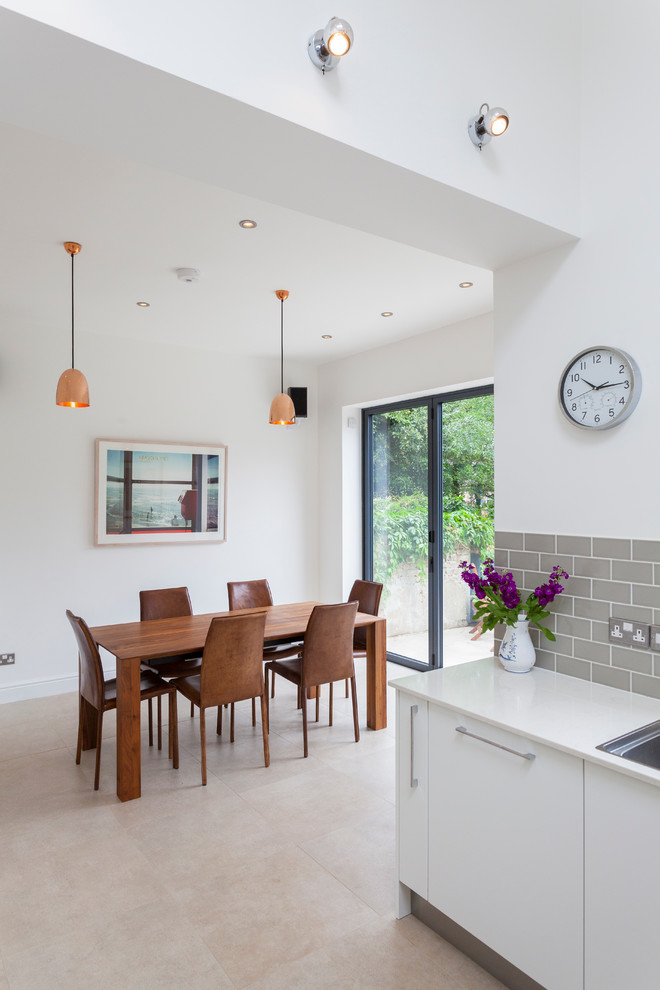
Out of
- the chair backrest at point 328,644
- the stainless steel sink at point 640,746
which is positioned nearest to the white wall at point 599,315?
the stainless steel sink at point 640,746

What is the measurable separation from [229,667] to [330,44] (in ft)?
9.00

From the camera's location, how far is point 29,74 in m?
1.39

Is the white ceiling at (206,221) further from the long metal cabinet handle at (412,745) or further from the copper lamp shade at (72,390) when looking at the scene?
the long metal cabinet handle at (412,745)

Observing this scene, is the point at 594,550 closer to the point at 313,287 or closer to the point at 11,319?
the point at 313,287

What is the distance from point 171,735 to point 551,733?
2.45 metres

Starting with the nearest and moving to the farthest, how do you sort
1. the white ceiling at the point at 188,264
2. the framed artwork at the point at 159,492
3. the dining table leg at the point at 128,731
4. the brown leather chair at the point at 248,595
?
the white ceiling at the point at 188,264 < the dining table leg at the point at 128,731 < the brown leather chair at the point at 248,595 < the framed artwork at the point at 159,492

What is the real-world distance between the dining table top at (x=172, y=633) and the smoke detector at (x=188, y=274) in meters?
2.04

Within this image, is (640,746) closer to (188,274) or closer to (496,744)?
(496,744)

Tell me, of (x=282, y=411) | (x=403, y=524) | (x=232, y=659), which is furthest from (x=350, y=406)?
(x=232, y=659)

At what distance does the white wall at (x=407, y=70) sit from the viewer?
139cm

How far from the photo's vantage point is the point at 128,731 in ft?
10.1

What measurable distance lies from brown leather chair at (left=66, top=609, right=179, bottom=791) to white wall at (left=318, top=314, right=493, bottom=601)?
2.66 m

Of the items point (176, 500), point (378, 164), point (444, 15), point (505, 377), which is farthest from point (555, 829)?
point (176, 500)

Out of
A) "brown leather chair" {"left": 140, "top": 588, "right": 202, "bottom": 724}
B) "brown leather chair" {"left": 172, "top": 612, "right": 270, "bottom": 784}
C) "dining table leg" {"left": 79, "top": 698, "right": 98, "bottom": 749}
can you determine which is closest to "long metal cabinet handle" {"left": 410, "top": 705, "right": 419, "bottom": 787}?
"brown leather chair" {"left": 172, "top": 612, "right": 270, "bottom": 784}
